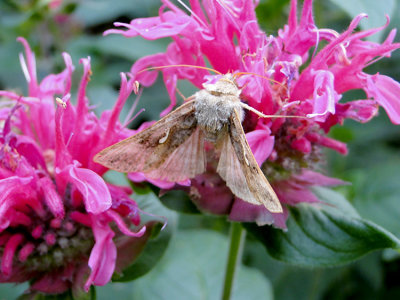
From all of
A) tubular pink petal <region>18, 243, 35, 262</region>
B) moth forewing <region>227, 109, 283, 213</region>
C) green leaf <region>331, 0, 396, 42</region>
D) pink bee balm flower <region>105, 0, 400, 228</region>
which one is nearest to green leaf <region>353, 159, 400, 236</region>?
pink bee balm flower <region>105, 0, 400, 228</region>

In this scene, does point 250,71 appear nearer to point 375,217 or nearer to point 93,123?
point 93,123

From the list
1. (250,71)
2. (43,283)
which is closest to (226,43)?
(250,71)

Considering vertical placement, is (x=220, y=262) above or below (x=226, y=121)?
below

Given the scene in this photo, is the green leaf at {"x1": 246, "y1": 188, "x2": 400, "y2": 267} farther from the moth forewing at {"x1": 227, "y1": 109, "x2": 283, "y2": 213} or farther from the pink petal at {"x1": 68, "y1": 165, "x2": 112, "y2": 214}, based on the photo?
the pink petal at {"x1": 68, "y1": 165, "x2": 112, "y2": 214}

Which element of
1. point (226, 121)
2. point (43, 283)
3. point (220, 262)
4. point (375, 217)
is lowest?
point (220, 262)

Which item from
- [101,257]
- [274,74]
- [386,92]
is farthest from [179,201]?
[386,92]

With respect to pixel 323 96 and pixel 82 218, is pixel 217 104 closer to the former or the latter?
pixel 323 96
